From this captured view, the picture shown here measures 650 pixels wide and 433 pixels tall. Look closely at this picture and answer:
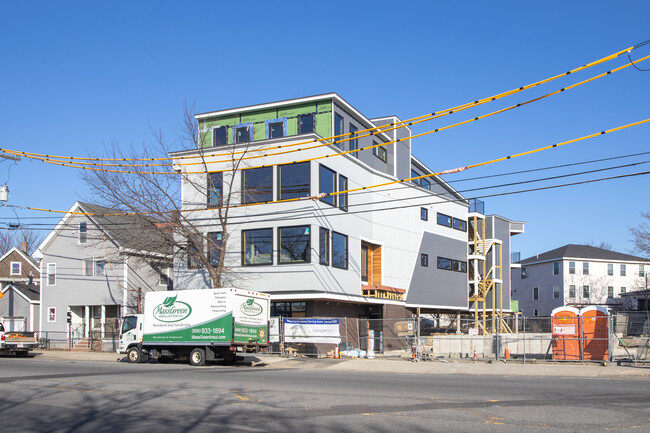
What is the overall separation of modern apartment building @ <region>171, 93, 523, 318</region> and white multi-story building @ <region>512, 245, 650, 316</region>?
36.9 m

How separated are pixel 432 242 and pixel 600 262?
37084 millimetres

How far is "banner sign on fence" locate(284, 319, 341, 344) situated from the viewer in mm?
31125

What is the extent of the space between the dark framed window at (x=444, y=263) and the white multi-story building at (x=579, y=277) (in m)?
29.0

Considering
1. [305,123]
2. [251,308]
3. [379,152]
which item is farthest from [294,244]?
[379,152]

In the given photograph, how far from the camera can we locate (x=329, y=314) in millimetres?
36094

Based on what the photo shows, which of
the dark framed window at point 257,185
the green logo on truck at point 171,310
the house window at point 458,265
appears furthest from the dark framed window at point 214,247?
the house window at point 458,265

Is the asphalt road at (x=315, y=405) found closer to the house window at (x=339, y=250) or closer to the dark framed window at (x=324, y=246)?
the dark framed window at (x=324, y=246)

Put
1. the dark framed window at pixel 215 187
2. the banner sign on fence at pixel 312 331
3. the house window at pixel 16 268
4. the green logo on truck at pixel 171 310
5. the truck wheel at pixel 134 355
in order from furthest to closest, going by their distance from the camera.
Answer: the house window at pixel 16 268, the dark framed window at pixel 215 187, the banner sign on fence at pixel 312 331, the truck wheel at pixel 134 355, the green logo on truck at pixel 171 310

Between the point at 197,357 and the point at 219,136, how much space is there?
17069 millimetres

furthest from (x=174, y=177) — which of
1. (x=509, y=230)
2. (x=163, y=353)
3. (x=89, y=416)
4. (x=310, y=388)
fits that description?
(x=509, y=230)

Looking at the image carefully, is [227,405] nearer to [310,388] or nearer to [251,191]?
[310,388]

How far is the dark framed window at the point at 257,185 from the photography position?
34469 millimetres

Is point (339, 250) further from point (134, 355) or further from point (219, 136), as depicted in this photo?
point (134, 355)

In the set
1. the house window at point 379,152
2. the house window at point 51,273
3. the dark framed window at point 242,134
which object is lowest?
the house window at point 51,273
